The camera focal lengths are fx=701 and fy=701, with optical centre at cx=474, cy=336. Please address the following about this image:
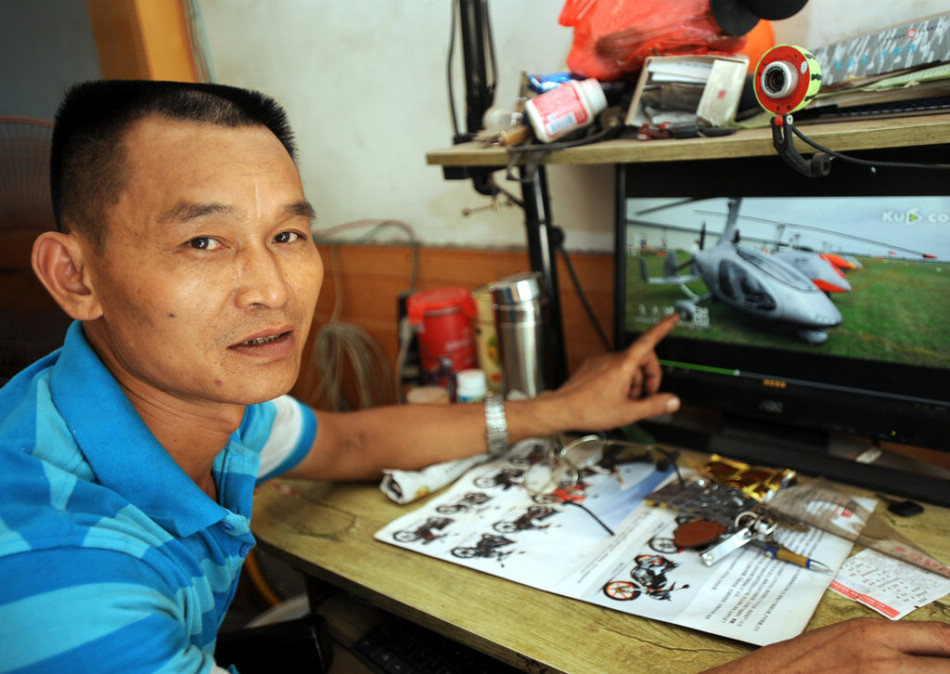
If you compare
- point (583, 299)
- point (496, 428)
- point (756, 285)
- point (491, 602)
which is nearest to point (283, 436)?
point (496, 428)

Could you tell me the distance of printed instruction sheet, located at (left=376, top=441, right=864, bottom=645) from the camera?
2.80 feet

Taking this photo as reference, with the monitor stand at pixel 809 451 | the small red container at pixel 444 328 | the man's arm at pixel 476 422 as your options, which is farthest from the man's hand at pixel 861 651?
→ the small red container at pixel 444 328

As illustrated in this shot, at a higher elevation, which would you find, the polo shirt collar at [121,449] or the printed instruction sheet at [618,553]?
the polo shirt collar at [121,449]

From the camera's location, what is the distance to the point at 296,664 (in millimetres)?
1026

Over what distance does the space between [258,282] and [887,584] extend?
0.86m

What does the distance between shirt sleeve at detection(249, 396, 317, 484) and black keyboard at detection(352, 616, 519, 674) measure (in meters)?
0.33

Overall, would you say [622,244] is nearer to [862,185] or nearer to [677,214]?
[677,214]

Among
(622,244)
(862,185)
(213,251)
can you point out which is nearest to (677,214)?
(622,244)

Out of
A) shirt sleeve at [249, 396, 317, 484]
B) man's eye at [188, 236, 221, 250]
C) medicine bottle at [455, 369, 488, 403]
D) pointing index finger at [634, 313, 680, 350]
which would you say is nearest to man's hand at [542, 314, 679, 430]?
pointing index finger at [634, 313, 680, 350]

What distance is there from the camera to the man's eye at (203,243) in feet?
2.72

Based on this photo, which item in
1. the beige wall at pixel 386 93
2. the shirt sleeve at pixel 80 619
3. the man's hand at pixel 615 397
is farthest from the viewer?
the beige wall at pixel 386 93

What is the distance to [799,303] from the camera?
3.74ft

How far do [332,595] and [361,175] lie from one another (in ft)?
4.10

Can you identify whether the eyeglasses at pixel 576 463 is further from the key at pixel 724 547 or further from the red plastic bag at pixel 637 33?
the red plastic bag at pixel 637 33
